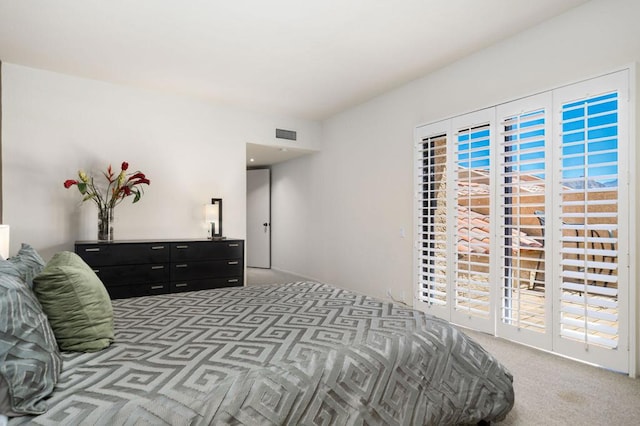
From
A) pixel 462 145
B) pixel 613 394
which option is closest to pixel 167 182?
pixel 462 145

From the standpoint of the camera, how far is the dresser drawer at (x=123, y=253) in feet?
12.1

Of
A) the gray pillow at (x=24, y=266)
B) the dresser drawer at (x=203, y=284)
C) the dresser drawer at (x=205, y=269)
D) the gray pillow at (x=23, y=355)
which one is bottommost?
the dresser drawer at (x=203, y=284)

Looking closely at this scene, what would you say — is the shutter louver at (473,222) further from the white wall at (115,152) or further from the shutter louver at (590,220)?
the white wall at (115,152)

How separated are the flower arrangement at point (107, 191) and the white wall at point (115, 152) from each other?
16 centimetres

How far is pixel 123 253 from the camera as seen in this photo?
3.87 m

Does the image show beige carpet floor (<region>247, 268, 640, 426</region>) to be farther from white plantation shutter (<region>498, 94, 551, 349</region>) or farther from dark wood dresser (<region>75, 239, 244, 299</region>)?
dark wood dresser (<region>75, 239, 244, 299</region>)

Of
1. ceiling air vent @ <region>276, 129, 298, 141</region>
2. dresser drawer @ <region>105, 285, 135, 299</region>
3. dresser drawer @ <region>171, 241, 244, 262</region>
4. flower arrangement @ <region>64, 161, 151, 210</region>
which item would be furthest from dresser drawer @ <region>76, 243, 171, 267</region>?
ceiling air vent @ <region>276, 129, 298, 141</region>

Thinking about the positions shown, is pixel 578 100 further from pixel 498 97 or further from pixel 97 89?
pixel 97 89

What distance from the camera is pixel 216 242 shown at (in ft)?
14.6

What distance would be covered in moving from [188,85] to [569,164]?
13.4 ft

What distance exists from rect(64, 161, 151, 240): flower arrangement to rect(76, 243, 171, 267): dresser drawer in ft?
1.04

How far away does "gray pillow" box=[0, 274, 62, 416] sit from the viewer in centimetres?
106

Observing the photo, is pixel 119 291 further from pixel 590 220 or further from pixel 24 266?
pixel 590 220

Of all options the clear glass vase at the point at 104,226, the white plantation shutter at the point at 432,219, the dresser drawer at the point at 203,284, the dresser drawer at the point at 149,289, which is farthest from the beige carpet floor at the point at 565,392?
the clear glass vase at the point at 104,226
